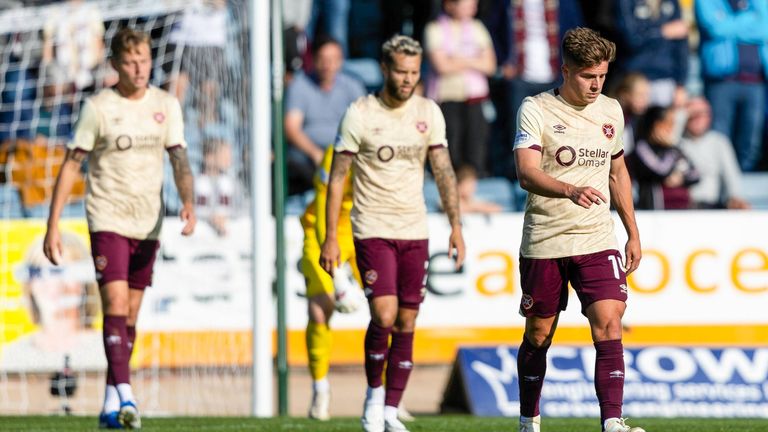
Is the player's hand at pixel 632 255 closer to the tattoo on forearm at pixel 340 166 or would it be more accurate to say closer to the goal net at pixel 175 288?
the tattoo on forearm at pixel 340 166

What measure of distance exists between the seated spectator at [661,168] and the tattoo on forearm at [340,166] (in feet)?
19.6

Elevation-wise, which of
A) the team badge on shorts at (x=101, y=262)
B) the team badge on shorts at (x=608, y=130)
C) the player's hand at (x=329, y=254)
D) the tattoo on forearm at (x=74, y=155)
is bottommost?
the team badge on shorts at (x=101, y=262)

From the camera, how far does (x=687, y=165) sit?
14234mm

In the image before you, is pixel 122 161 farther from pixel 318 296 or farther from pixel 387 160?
pixel 318 296

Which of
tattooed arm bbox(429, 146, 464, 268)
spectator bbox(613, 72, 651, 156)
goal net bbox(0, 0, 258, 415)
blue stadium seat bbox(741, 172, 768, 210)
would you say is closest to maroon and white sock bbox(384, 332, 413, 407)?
tattooed arm bbox(429, 146, 464, 268)

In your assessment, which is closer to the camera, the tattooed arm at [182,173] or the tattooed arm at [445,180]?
the tattooed arm at [445,180]

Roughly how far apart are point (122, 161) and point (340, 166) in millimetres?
1515

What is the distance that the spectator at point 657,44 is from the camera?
15.4 metres

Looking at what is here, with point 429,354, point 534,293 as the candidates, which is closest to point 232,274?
point 429,354

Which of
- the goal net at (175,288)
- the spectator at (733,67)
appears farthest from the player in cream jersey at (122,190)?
the spectator at (733,67)

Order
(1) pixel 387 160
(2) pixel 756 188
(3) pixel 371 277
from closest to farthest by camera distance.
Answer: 1. (3) pixel 371 277
2. (1) pixel 387 160
3. (2) pixel 756 188

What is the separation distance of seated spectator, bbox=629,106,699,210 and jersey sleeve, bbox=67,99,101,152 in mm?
6402

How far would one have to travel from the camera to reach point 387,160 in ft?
29.2

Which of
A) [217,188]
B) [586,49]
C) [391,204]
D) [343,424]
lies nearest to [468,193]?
[217,188]
